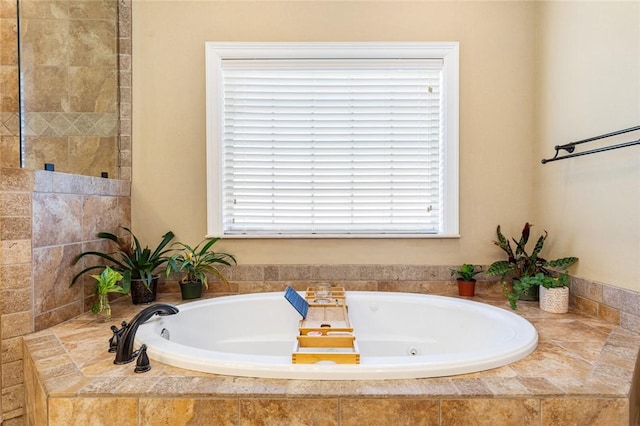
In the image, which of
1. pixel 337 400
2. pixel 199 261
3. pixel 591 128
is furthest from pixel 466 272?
pixel 199 261

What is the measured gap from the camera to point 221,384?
0.95 metres

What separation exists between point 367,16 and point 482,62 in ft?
2.54

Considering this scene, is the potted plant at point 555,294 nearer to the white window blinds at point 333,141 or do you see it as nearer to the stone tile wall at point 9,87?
the white window blinds at point 333,141

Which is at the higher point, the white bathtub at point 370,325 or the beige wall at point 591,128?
the beige wall at point 591,128

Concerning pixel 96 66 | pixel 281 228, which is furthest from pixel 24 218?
pixel 281 228

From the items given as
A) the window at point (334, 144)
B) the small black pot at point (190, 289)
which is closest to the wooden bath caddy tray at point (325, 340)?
the window at point (334, 144)

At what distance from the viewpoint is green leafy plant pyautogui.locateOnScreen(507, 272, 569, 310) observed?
1.67 metres

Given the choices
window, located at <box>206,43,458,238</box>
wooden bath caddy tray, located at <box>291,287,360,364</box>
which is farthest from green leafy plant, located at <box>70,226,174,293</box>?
wooden bath caddy tray, located at <box>291,287,360,364</box>

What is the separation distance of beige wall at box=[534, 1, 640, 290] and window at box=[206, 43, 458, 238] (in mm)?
565

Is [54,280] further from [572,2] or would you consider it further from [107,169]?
[572,2]

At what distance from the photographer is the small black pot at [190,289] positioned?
6.22 feet

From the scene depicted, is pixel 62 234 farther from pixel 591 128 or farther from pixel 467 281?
pixel 591 128

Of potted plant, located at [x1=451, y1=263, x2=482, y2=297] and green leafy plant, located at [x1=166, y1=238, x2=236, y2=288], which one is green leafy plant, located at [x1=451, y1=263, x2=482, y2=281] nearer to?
potted plant, located at [x1=451, y1=263, x2=482, y2=297]

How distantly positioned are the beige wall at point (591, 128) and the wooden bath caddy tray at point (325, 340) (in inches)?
→ 49.9
